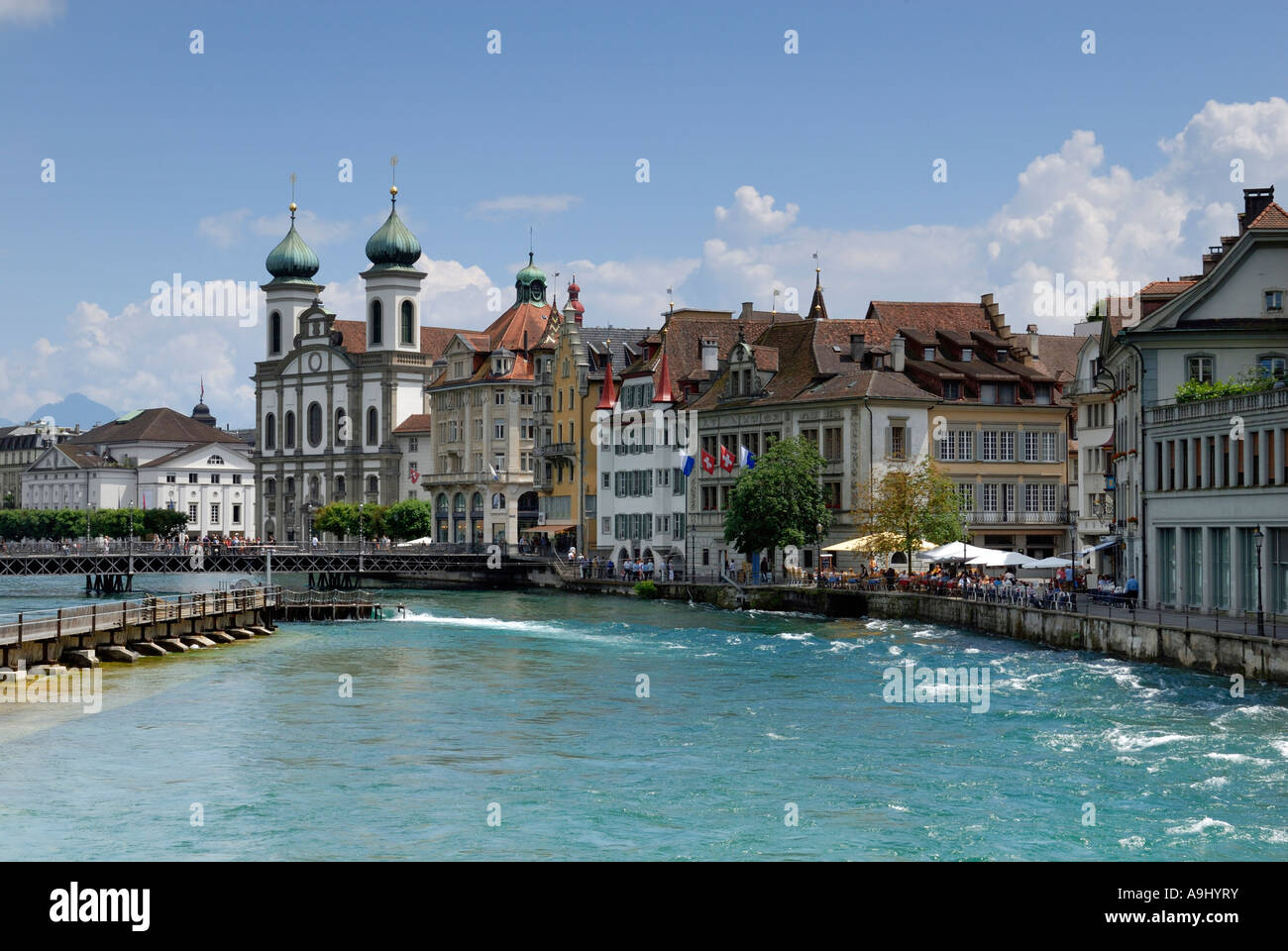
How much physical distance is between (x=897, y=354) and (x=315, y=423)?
99.0 meters

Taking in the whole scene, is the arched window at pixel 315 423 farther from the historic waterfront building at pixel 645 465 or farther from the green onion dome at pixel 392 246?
the historic waterfront building at pixel 645 465

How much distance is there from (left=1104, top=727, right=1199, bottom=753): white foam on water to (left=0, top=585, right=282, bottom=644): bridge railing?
2608cm

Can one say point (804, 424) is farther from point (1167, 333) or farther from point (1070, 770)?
point (1070, 770)

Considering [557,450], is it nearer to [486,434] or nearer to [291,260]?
[486,434]

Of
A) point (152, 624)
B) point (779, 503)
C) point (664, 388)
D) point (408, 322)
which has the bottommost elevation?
point (152, 624)

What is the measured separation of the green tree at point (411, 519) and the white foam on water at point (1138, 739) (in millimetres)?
122901

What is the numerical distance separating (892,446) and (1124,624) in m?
38.2

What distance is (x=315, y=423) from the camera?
574ft

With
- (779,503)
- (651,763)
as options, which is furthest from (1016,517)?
(651,763)

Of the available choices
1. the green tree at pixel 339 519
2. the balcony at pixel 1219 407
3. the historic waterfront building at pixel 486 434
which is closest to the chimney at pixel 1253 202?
the balcony at pixel 1219 407

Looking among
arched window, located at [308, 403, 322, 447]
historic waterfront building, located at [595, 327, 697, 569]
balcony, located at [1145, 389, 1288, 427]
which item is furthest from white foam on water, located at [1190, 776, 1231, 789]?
arched window, located at [308, 403, 322, 447]

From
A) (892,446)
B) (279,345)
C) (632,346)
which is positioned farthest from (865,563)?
(279,345)
